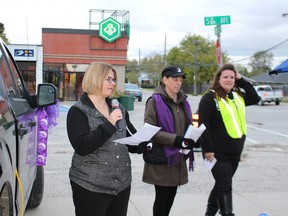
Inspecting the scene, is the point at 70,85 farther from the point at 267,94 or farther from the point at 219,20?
the point at 219,20

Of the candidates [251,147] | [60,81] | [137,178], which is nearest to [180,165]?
[137,178]

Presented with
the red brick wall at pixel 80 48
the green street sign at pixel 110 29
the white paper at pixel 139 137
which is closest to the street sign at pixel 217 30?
the white paper at pixel 139 137

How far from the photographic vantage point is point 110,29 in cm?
2959

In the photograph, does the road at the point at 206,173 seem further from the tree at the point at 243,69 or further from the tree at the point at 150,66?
the tree at the point at 150,66

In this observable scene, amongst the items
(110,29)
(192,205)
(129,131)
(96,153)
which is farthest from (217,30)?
(110,29)

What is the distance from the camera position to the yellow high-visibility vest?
14.0 ft

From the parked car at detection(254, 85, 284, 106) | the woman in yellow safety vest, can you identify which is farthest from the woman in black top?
the parked car at detection(254, 85, 284, 106)

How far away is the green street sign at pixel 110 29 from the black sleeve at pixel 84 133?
27.2 m

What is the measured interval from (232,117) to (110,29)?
26.1 m

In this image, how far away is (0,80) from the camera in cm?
280

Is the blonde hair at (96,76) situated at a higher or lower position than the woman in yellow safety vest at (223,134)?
higher

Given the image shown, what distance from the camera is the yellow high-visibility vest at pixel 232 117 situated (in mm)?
4277

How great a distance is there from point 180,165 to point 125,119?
0.98 metres

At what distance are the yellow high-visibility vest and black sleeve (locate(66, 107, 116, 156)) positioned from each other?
1.87 metres
